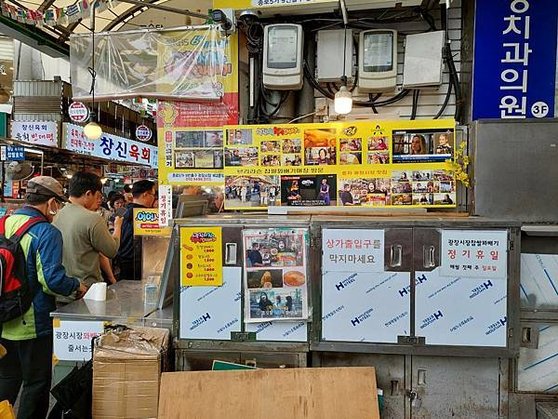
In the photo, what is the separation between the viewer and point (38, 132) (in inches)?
371

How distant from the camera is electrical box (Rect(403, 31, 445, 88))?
147 inches

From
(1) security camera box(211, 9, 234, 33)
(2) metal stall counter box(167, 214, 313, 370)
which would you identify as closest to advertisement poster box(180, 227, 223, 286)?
(2) metal stall counter box(167, 214, 313, 370)

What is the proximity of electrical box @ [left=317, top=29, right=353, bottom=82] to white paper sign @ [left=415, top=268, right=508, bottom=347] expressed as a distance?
85.8 inches

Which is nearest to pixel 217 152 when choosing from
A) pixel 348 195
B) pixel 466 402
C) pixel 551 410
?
pixel 348 195

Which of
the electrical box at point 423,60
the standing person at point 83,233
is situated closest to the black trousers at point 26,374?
the standing person at point 83,233

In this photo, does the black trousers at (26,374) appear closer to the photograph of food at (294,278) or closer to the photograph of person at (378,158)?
the photograph of food at (294,278)

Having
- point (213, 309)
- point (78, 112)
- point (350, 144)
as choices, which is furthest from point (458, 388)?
point (78, 112)

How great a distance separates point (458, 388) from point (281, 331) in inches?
45.5

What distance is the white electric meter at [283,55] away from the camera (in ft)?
12.6

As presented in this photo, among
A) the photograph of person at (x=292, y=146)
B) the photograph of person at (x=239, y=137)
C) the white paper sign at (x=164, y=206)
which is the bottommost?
the white paper sign at (x=164, y=206)

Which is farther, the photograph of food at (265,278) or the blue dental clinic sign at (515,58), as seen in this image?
the blue dental clinic sign at (515,58)

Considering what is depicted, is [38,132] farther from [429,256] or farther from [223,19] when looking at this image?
[429,256]

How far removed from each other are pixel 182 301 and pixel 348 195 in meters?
1.62

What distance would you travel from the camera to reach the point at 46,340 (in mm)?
3129
